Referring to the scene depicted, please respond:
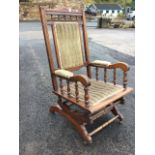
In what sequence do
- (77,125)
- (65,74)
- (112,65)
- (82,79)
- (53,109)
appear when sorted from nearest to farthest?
(82,79), (65,74), (77,125), (112,65), (53,109)

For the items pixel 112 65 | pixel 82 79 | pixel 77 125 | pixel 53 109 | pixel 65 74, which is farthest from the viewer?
pixel 53 109

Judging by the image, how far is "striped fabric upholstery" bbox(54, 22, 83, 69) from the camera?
170 centimetres

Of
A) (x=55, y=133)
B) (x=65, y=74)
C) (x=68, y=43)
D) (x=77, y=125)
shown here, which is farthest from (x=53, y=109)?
(x=68, y=43)

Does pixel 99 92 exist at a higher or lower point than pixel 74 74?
lower

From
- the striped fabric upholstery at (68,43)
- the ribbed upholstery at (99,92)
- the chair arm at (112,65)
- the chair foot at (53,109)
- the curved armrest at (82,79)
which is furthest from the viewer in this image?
the chair foot at (53,109)

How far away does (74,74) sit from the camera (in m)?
1.67

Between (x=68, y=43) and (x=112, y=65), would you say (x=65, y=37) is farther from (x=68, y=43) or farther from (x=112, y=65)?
(x=112, y=65)

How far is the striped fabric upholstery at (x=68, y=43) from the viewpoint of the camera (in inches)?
66.8

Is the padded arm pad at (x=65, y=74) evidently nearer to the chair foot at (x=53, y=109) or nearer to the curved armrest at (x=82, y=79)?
the curved armrest at (x=82, y=79)

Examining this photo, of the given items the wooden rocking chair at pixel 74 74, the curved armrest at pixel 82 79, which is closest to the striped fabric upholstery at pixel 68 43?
the wooden rocking chair at pixel 74 74

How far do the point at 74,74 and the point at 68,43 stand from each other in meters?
0.33
